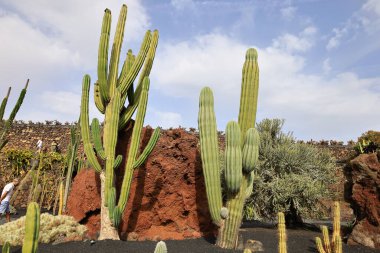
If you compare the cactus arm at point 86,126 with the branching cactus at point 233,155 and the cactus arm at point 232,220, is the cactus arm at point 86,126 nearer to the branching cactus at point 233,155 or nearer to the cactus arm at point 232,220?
the branching cactus at point 233,155

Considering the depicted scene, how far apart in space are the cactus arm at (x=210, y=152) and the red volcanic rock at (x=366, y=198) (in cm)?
306

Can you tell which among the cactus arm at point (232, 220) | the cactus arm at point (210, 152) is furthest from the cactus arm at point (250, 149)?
the cactus arm at point (210, 152)

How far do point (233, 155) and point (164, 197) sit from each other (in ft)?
6.95

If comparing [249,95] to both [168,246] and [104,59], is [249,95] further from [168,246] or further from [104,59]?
[168,246]

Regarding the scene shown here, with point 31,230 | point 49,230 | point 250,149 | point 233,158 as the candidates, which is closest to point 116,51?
point 233,158

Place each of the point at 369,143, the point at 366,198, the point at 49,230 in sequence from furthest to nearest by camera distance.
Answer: the point at 369,143, the point at 366,198, the point at 49,230

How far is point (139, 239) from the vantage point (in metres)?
7.23

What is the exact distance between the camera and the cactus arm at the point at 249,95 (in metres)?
6.84

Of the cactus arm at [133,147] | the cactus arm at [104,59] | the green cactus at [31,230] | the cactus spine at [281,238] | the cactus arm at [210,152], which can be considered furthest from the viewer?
the cactus arm at [104,59]

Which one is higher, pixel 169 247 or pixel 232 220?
pixel 232 220

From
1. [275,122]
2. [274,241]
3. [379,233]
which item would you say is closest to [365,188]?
[379,233]

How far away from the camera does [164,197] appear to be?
7.62 metres

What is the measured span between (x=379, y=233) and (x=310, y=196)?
278cm

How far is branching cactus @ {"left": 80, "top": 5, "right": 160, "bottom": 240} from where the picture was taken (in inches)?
265
